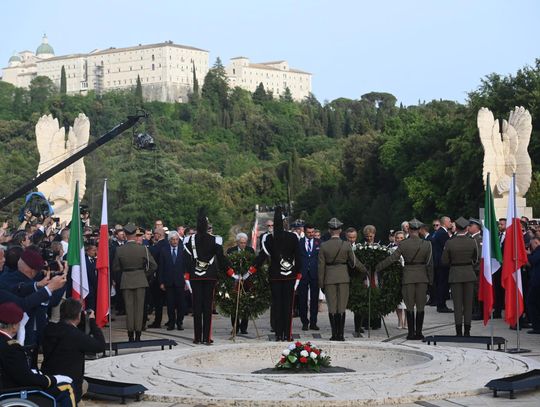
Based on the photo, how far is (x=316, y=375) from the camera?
40.3 ft

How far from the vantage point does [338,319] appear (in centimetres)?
1692

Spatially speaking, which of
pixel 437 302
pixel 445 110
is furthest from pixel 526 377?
pixel 445 110

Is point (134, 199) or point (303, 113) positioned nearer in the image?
point (134, 199)

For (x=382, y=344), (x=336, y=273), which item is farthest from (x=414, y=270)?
(x=382, y=344)

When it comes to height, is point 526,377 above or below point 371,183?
below

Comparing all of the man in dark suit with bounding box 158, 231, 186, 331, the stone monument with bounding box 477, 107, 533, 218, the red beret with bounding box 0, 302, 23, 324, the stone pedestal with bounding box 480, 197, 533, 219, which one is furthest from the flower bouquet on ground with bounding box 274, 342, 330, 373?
the stone monument with bounding box 477, 107, 533, 218

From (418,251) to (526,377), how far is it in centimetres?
558

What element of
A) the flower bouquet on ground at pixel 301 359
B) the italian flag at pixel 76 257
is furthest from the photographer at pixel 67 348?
the italian flag at pixel 76 257

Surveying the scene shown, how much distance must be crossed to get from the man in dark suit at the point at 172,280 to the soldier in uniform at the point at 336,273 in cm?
357

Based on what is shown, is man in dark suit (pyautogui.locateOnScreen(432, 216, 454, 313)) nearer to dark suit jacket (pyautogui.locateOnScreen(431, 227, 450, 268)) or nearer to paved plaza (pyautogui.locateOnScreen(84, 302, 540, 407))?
dark suit jacket (pyautogui.locateOnScreen(431, 227, 450, 268))

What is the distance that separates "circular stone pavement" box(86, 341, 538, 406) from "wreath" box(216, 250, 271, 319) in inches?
111

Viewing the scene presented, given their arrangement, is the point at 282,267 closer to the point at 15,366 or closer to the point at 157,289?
the point at 157,289

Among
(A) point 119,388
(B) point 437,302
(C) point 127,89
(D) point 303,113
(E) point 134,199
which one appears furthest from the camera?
(C) point 127,89

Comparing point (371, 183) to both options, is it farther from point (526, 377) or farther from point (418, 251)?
point (526, 377)
